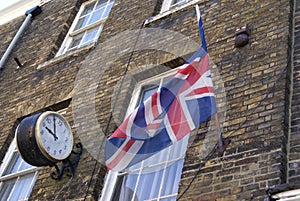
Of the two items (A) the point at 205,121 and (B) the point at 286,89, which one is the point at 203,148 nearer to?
(A) the point at 205,121

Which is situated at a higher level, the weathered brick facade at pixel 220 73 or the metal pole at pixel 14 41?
the metal pole at pixel 14 41

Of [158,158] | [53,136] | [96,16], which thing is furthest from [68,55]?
[158,158]

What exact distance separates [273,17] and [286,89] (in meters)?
1.52

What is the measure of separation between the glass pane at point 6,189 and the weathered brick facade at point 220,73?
767 millimetres

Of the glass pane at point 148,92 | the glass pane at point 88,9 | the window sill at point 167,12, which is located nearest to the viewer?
the glass pane at point 148,92

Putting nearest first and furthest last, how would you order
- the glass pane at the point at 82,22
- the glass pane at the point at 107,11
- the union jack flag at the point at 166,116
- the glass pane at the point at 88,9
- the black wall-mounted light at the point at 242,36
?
1. the union jack flag at the point at 166,116
2. the black wall-mounted light at the point at 242,36
3. the glass pane at the point at 107,11
4. the glass pane at the point at 82,22
5. the glass pane at the point at 88,9

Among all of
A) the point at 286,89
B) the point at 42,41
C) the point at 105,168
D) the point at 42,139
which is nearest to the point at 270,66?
the point at 286,89

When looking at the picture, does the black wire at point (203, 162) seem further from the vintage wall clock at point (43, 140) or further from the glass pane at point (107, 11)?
the glass pane at point (107, 11)

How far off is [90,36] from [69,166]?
404 centimetres

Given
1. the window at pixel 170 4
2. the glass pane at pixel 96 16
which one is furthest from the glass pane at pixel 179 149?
the glass pane at pixel 96 16

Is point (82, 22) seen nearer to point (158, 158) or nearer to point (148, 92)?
point (148, 92)

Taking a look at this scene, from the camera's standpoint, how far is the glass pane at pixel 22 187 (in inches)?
317

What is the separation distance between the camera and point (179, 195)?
5922 millimetres

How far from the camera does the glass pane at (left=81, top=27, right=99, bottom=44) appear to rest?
10.8m
